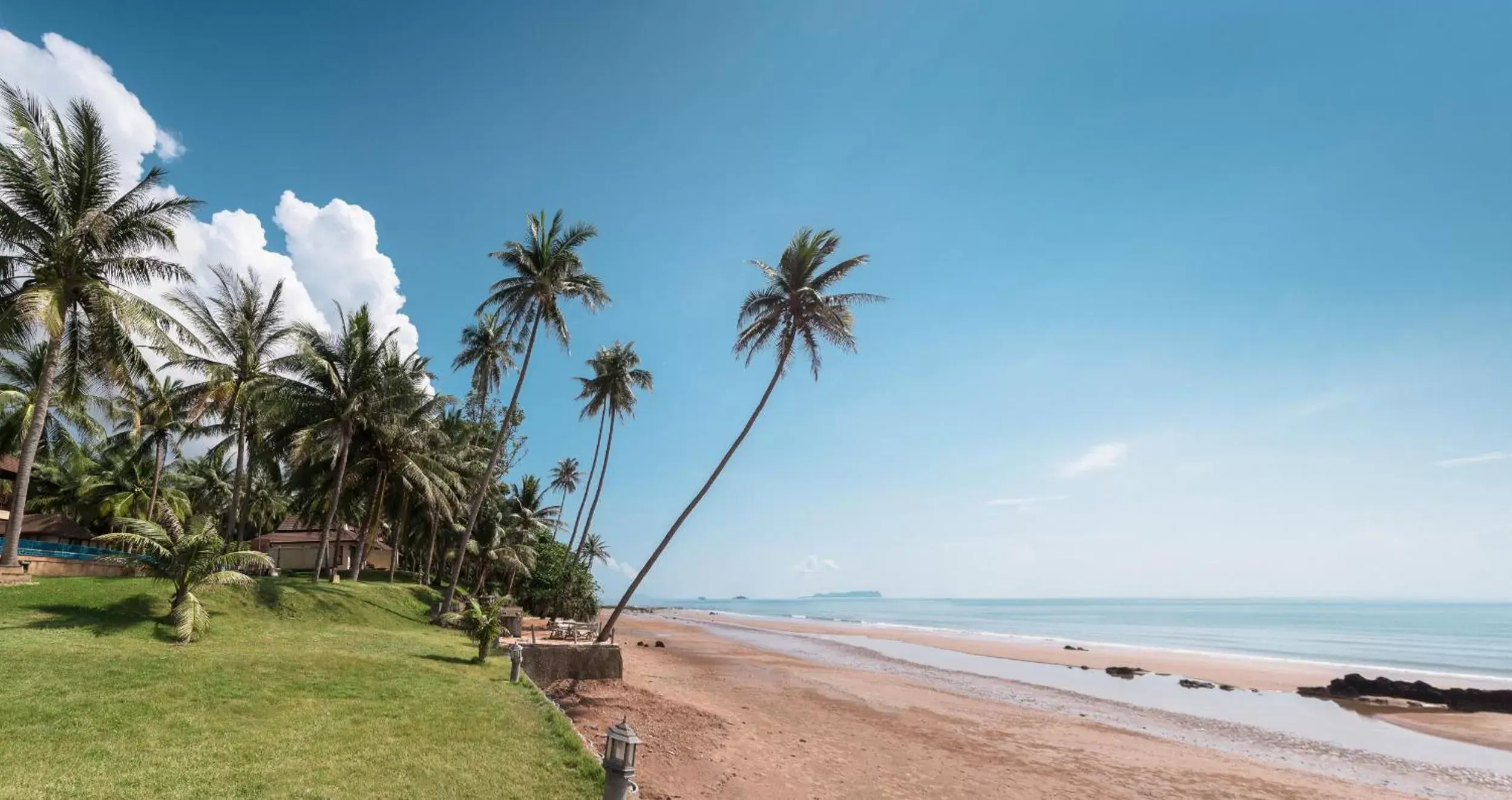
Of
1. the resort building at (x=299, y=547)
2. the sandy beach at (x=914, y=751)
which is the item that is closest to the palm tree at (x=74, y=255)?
the sandy beach at (x=914, y=751)

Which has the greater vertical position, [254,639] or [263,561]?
[263,561]

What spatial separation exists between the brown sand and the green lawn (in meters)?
2.29

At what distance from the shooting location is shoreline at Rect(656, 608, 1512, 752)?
1867 centimetres

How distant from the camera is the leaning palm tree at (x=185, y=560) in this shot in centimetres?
1354

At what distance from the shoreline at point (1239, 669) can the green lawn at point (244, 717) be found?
24.7m

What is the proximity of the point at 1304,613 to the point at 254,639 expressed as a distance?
12674 cm

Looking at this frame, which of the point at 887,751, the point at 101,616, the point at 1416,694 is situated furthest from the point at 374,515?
the point at 1416,694

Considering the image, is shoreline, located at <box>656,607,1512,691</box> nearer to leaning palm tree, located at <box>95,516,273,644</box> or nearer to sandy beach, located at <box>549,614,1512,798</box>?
sandy beach, located at <box>549,614,1512,798</box>

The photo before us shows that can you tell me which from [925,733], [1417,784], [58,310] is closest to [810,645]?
[925,733]

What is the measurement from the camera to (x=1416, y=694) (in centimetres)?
2269

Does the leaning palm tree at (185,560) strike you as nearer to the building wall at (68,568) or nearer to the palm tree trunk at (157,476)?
the building wall at (68,568)

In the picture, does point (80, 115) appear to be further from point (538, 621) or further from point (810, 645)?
point (810, 645)

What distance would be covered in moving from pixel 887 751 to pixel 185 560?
16.1m

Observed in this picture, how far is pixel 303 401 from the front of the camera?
2459cm
